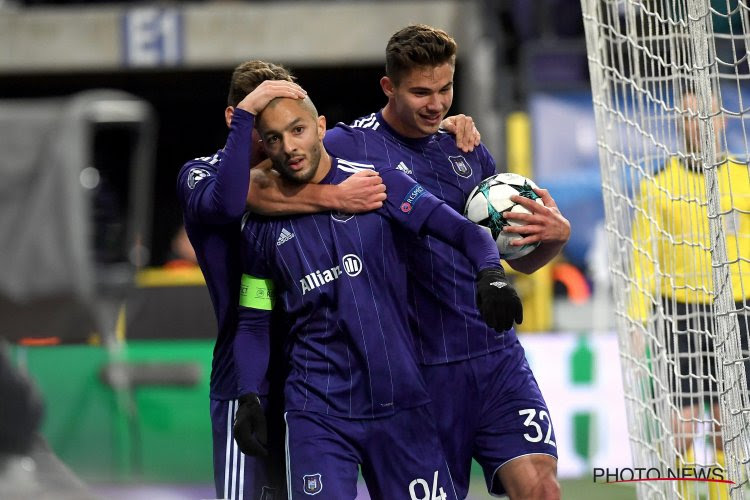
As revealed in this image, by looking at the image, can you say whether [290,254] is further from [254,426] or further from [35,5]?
[35,5]

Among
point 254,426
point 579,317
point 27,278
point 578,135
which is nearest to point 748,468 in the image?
point 254,426

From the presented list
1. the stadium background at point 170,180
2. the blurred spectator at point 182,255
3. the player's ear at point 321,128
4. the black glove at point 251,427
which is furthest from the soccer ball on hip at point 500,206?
the blurred spectator at point 182,255

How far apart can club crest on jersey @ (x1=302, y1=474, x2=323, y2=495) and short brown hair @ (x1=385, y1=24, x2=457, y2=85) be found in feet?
4.59

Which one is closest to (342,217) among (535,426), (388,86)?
(388,86)

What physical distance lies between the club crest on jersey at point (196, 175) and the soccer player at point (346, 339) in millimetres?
301

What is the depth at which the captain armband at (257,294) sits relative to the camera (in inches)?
157

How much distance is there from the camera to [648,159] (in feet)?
16.8

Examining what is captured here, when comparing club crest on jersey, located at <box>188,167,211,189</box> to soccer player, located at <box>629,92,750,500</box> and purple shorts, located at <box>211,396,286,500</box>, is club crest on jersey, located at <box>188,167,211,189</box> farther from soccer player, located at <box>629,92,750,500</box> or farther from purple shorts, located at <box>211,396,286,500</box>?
soccer player, located at <box>629,92,750,500</box>

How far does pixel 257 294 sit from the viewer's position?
13.0 ft

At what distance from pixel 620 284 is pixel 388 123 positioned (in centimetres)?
154

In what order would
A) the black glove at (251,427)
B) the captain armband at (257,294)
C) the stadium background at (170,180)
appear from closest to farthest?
the black glove at (251,427), the captain armband at (257,294), the stadium background at (170,180)

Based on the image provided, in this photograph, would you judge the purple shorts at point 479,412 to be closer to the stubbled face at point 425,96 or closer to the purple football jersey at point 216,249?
the purple football jersey at point 216,249

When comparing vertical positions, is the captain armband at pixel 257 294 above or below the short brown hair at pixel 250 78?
below

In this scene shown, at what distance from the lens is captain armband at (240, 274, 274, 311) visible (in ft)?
13.1
